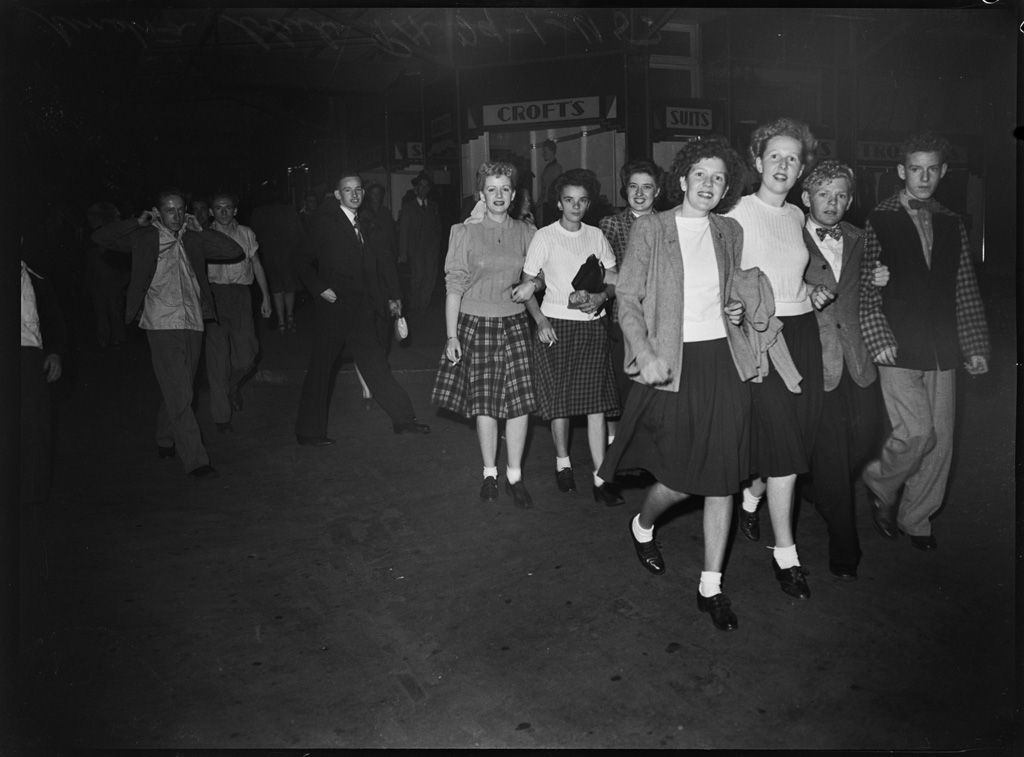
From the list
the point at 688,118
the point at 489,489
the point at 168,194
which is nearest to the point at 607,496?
the point at 489,489

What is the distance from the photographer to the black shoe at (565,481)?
19.1 ft

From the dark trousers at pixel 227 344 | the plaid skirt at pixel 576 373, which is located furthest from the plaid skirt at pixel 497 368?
the dark trousers at pixel 227 344

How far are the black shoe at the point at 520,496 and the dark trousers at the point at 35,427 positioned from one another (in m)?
2.66

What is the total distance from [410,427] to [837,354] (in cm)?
403

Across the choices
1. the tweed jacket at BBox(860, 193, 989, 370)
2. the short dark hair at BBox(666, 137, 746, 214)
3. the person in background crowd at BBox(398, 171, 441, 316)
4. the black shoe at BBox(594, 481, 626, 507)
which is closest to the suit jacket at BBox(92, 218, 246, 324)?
the black shoe at BBox(594, 481, 626, 507)

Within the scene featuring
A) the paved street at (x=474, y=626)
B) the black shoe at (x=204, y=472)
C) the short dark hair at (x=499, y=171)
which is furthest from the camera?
the black shoe at (x=204, y=472)

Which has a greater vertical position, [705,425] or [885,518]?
[705,425]

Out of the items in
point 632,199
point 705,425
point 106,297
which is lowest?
point 705,425

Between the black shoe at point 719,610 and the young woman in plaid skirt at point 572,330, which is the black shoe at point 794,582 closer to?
the black shoe at point 719,610

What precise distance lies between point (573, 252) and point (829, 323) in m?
1.57

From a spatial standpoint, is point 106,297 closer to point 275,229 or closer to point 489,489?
point 275,229

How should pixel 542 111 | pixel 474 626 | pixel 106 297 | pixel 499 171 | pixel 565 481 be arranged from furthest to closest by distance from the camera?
1. pixel 542 111
2. pixel 106 297
3. pixel 565 481
4. pixel 499 171
5. pixel 474 626

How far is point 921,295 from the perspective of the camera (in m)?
4.49

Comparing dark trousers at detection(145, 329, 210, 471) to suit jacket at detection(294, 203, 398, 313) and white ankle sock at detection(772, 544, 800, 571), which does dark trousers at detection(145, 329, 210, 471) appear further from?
white ankle sock at detection(772, 544, 800, 571)
